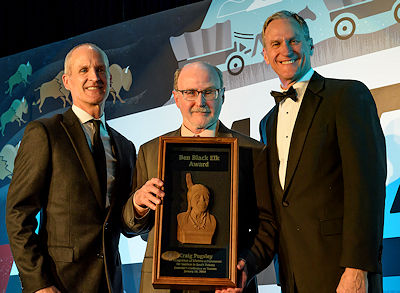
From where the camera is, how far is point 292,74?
7.70 feet

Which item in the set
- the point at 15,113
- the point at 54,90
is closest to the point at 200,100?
the point at 54,90

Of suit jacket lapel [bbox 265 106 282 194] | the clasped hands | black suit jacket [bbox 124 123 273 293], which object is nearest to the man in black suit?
black suit jacket [bbox 124 123 273 293]

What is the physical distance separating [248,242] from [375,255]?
57 cm

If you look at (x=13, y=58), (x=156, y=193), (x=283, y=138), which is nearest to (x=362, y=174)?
(x=283, y=138)

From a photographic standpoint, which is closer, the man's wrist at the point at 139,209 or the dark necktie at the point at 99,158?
the man's wrist at the point at 139,209

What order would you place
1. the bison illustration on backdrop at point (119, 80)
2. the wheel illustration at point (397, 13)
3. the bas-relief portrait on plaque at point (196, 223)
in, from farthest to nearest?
1. the bison illustration on backdrop at point (119, 80)
2. the wheel illustration at point (397, 13)
3. the bas-relief portrait on plaque at point (196, 223)

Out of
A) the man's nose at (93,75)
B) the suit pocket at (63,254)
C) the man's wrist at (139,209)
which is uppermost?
the man's nose at (93,75)

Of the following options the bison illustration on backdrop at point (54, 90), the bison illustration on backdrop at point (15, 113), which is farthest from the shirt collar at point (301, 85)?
the bison illustration on backdrop at point (15, 113)

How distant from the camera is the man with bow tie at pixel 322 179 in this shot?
6.47ft

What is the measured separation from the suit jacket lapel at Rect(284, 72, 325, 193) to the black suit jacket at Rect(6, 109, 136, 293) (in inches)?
34.6

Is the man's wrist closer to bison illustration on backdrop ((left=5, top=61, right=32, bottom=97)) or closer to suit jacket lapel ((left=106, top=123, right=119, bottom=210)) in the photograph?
suit jacket lapel ((left=106, top=123, right=119, bottom=210))

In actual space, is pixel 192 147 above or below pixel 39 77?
below

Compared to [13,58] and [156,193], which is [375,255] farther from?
[13,58]

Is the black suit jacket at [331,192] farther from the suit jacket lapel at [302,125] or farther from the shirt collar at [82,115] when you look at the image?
the shirt collar at [82,115]
